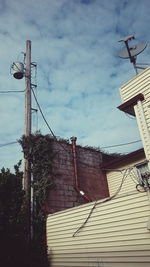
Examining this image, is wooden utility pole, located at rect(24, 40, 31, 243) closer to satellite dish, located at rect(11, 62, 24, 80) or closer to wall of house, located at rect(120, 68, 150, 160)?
satellite dish, located at rect(11, 62, 24, 80)

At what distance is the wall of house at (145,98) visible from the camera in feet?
25.3

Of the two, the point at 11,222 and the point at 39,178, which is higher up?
the point at 39,178

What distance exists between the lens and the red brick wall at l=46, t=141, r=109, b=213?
1056cm

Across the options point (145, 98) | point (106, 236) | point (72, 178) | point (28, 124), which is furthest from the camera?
point (72, 178)

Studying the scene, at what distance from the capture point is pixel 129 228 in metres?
6.03

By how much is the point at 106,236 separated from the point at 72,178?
517 cm

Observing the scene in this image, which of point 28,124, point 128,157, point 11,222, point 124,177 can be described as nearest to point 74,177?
point 124,177

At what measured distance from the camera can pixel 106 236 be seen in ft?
21.8

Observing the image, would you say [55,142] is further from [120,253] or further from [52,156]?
[120,253]

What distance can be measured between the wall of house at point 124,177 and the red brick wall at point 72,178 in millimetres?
412

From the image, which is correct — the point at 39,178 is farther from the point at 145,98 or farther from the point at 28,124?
the point at 145,98

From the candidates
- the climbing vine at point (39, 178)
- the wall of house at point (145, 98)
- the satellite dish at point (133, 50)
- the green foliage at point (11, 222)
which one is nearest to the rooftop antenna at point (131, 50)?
the satellite dish at point (133, 50)

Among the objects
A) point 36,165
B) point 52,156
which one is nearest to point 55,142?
point 52,156

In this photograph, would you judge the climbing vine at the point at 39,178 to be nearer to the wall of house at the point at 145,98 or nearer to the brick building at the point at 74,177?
the brick building at the point at 74,177
